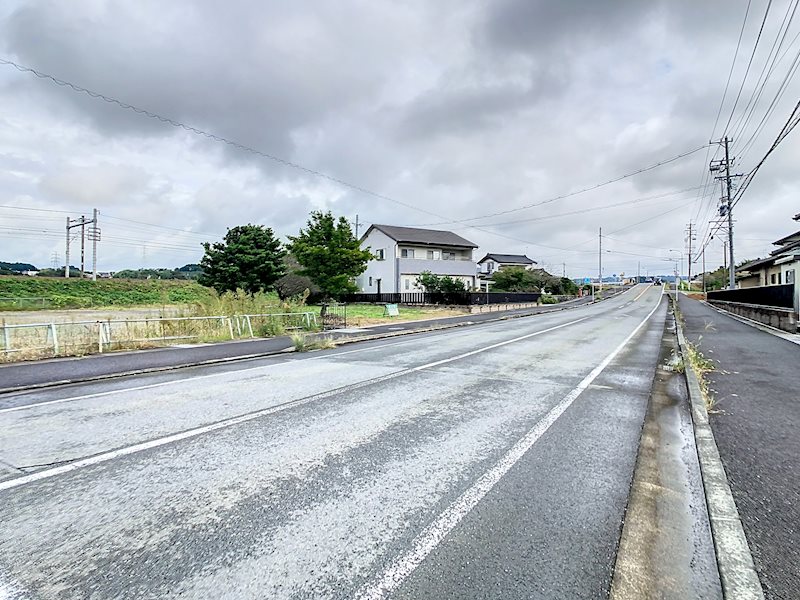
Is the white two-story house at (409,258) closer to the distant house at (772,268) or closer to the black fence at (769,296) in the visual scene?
the black fence at (769,296)

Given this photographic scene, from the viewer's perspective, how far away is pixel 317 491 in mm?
3289

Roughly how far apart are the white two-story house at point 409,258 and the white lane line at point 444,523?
36517 mm

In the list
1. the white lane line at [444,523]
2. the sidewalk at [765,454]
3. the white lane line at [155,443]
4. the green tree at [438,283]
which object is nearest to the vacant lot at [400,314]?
the green tree at [438,283]

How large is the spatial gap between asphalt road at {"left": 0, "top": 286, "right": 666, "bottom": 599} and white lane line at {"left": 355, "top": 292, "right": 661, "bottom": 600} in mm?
15

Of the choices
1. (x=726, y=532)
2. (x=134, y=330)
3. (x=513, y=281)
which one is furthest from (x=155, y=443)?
(x=513, y=281)

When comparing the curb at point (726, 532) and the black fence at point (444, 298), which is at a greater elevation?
the black fence at point (444, 298)

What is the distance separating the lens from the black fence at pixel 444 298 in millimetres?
34969

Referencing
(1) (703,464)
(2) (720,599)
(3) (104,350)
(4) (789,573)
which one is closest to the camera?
(2) (720,599)

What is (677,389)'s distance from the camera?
7176mm

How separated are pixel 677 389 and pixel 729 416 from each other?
1802 mm

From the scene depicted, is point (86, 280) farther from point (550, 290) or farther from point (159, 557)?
point (550, 290)

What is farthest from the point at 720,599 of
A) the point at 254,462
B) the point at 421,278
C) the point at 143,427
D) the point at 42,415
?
the point at 421,278

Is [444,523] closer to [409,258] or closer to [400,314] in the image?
[400,314]

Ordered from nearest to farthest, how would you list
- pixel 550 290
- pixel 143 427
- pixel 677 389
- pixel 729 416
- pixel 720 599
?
pixel 720 599
pixel 143 427
pixel 729 416
pixel 677 389
pixel 550 290
